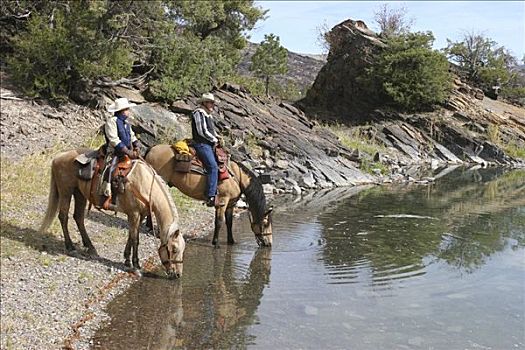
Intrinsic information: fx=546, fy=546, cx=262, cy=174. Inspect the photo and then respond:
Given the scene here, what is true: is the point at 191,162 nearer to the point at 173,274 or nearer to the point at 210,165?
the point at 210,165

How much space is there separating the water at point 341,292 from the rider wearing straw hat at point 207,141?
124cm

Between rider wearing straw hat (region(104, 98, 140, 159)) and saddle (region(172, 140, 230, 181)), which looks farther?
saddle (region(172, 140, 230, 181))

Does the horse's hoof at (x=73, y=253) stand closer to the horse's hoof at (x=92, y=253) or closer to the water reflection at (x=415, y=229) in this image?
the horse's hoof at (x=92, y=253)

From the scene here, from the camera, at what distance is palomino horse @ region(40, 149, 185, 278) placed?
26.1 ft

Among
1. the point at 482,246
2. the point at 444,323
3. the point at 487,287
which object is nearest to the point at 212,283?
the point at 444,323

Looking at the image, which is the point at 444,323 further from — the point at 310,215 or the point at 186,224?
the point at 310,215

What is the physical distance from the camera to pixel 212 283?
8273mm

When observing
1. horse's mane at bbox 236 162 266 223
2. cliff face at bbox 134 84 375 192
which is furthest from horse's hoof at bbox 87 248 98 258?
cliff face at bbox 134 84 375 192

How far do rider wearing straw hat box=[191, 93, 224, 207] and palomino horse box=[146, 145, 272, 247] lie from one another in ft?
0.66

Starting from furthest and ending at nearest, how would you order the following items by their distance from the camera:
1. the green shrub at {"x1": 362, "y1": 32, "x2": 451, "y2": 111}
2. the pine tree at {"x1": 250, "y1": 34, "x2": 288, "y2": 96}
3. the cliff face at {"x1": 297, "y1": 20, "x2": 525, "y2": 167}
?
the pine tree at {"x1": 250, "y1": 34, "x2": 288, "y2": 96} → the green shrub at {"x1": 362, "y1": 32, "x2": 451, "y2": 111} → the cliff face at {"x1": 297, "y1": 20, "x2": 525, "y2": 167}

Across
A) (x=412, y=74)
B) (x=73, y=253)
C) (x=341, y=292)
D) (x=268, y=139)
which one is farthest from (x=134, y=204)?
(x=412, y=74)

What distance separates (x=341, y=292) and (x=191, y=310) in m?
2.36

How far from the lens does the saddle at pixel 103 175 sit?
811 cm

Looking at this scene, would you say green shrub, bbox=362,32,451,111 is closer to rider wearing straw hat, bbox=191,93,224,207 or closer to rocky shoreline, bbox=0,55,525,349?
rocky shoreline, bbox=0,55,525,349
